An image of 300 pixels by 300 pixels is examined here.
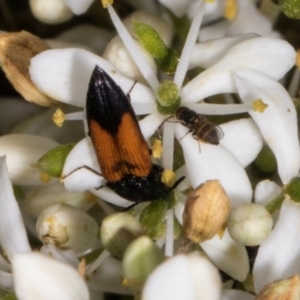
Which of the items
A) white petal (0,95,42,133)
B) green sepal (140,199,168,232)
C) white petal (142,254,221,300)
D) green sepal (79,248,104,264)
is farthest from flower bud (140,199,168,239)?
white petal (0,95,42,133)

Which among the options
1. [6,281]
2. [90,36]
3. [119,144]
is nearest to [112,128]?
[119,144]

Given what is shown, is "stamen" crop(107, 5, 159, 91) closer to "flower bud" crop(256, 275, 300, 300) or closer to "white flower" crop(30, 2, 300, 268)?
"white flower" crop(30, 2, 300, 268)

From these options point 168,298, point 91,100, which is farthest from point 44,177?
point 168,298

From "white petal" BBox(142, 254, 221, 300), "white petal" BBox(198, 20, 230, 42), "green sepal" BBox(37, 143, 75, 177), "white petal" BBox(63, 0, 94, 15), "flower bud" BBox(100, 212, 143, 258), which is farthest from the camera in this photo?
"white petal" BBox(198, 20, 230, 42)

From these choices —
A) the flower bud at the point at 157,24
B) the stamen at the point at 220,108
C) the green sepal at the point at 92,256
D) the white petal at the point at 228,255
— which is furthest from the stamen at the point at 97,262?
the flower bud at the point at 157,24

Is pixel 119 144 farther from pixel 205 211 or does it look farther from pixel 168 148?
pixel 205 211

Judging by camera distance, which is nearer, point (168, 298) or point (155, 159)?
point (168, 298)

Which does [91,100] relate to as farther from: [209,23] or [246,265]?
[209,23]
